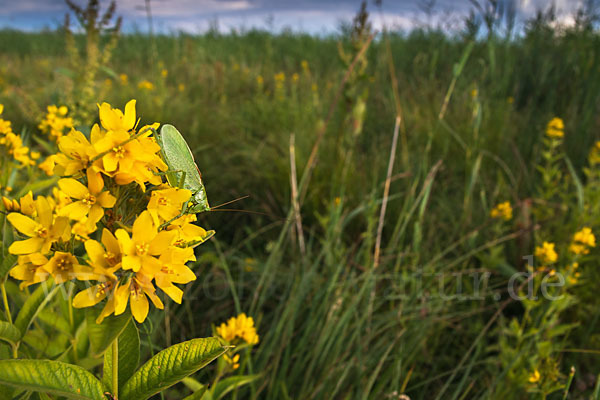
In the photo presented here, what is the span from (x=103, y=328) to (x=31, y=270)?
0.14 meters

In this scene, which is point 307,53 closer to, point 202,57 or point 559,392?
point 202,57

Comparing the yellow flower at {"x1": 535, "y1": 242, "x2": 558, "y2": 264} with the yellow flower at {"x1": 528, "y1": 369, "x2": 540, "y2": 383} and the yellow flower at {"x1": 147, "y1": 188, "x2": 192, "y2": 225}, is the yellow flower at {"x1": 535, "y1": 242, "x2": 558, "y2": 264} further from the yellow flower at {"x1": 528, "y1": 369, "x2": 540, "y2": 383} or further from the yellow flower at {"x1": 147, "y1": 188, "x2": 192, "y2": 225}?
the yellow flower at {"x1": 147, "y1": 188, "x2": 192, "y2": 225}

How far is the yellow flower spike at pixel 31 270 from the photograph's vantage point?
0.64 m

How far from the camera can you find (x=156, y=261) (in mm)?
586

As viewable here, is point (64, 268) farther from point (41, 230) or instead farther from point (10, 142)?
point (10, 142)

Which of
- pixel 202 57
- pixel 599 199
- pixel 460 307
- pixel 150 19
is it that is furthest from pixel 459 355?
pixel 202 57

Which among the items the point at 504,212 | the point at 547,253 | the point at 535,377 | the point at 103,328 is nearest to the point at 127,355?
the point at 103,328

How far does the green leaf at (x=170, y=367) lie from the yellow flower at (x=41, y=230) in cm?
23

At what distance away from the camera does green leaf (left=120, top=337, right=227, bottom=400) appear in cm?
68

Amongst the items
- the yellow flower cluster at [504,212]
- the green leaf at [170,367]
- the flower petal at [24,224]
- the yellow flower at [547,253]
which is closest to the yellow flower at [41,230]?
the flower petal at [24,224]

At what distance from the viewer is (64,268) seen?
657mm

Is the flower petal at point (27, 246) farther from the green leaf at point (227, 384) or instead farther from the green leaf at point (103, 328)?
the green leaf at point (227, 384)

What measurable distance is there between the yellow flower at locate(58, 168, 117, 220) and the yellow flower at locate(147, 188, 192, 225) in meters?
0.05

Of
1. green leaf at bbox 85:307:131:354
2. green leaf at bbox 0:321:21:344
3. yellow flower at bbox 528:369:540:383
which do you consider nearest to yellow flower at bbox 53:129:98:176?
green leaf at bbox 85:307:131:354
